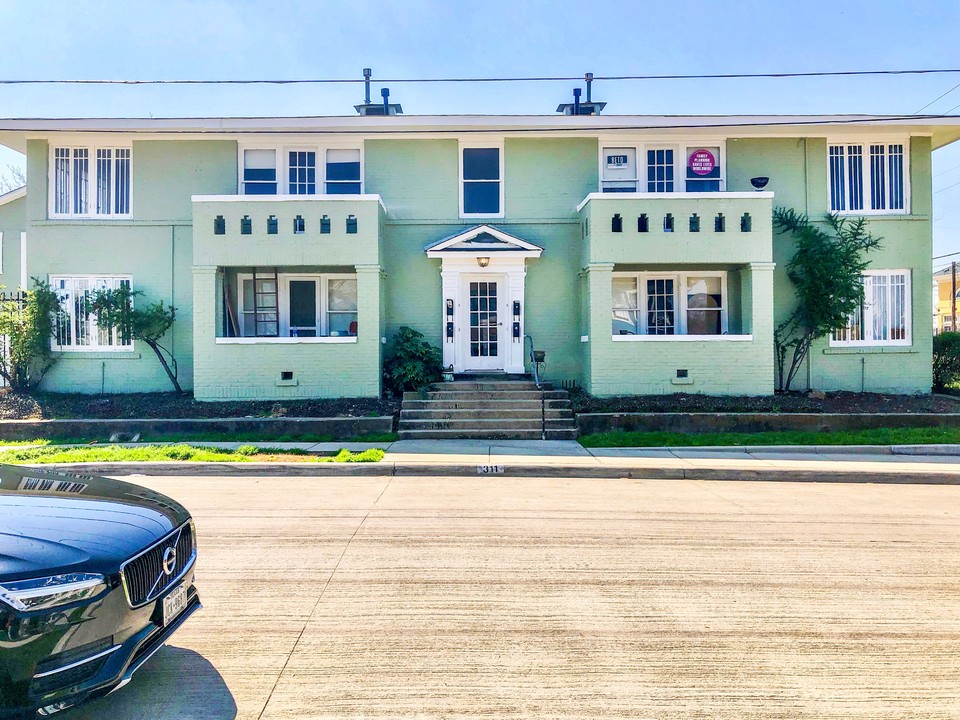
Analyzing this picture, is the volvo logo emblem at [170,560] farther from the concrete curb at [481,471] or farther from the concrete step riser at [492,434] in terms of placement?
the concrete step riser at [492,434]

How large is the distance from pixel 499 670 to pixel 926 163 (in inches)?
709

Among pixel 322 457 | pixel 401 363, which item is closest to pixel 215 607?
pixel 322 457

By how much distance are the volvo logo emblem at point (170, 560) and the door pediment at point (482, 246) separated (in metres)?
12.8

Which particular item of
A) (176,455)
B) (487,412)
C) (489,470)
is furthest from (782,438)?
(176,455)

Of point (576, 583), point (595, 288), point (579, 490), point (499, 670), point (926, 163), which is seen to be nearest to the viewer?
point (499, 670)

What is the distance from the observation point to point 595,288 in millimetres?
15195

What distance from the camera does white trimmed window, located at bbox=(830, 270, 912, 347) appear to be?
16.7 metres

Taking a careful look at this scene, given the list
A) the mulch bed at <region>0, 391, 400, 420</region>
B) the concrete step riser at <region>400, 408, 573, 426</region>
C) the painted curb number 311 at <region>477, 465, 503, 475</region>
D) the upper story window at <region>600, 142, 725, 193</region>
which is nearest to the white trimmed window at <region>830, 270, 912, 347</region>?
the upper story window at <region>600, 142, 725, 193</region>

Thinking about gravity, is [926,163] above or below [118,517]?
above

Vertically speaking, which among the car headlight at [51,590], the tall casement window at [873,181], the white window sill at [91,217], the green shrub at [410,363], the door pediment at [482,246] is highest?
the tall casement window at [873,181]

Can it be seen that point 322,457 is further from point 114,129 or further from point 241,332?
point 114,129

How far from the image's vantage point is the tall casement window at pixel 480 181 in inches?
659

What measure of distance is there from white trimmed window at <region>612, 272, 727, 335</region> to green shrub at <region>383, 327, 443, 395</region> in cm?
466

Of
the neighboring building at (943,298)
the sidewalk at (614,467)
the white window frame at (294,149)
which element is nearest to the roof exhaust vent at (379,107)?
the white window frame at (294,149)
